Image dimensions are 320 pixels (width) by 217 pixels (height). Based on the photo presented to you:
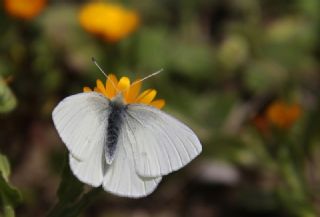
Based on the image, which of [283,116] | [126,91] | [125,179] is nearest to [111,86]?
[126,91]

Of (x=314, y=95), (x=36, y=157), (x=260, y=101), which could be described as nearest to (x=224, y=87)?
(x=260, y=101)

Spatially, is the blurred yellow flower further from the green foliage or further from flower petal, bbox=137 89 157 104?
the green foliage

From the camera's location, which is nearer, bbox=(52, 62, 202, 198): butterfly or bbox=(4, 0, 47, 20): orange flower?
bbox=(52, 62, 202, 198): butterfly

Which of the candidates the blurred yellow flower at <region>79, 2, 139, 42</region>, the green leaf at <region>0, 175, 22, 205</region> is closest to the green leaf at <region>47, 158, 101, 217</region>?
the green leaf at <region>0, 175, 22, 205</region>

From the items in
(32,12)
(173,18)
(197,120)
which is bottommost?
(197,120)

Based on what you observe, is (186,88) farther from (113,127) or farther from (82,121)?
(82,121)

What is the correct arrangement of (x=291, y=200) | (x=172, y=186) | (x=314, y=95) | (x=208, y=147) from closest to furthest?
(x=291, y=200)
(x=208, y=147)
(x=172, y=186)
(x=314, y=95)

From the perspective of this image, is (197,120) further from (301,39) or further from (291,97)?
(301,39)
